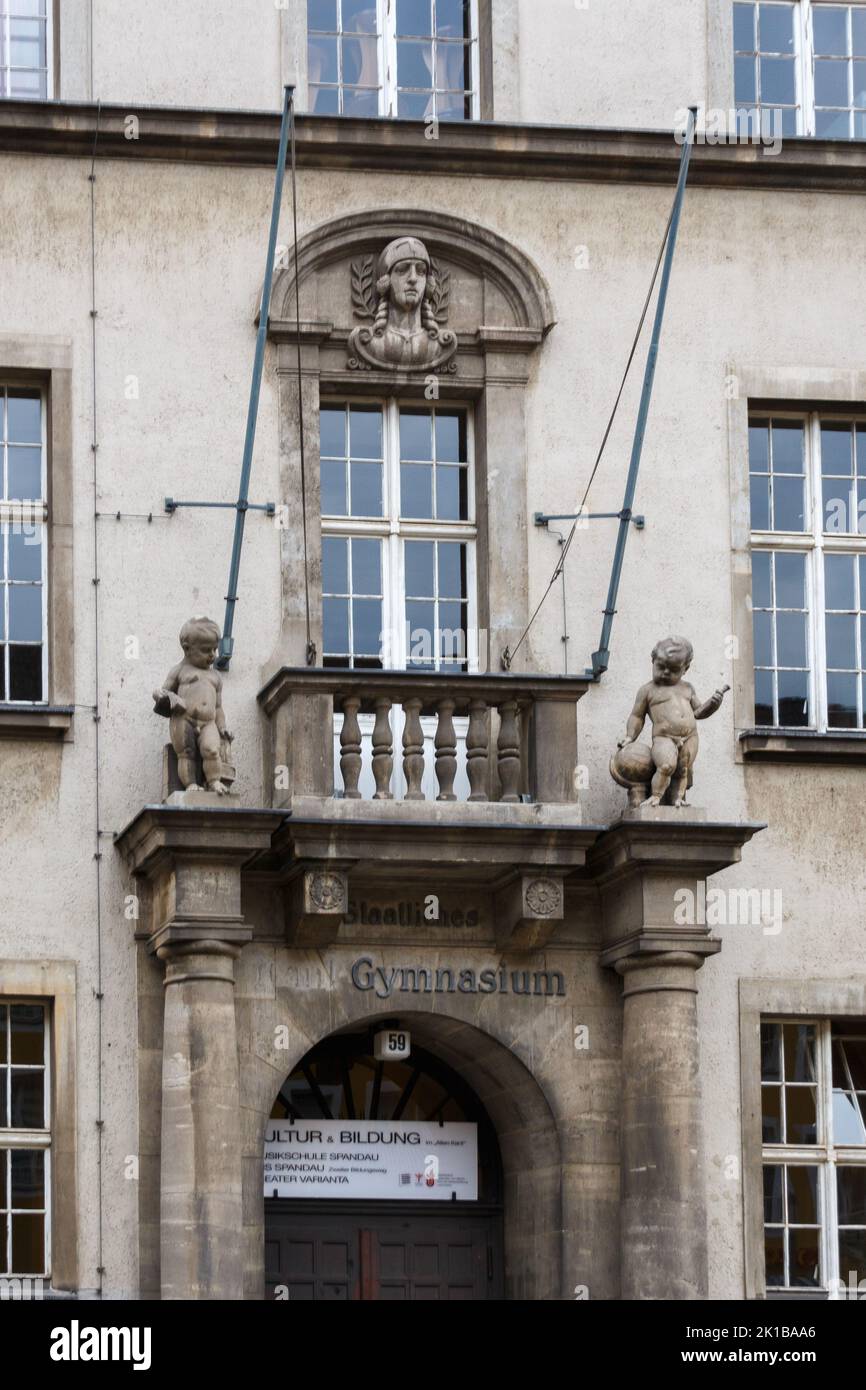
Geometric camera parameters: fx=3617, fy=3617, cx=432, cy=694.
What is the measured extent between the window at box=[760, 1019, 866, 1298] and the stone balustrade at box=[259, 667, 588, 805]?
81.4 inches

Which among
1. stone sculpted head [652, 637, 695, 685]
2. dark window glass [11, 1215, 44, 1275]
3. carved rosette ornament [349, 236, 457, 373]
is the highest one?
carved rosette ornament [349, 236, 457, 373]

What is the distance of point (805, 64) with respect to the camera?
2161 centimetres

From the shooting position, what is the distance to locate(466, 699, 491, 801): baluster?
19469mm

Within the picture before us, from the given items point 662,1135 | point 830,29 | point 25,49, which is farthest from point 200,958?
point 830,29

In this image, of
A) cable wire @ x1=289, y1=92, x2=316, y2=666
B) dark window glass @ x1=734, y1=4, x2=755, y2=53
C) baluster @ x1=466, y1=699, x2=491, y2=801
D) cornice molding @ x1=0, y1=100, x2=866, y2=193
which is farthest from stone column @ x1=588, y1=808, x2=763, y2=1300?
dark window glass @ x1=734, y1=4, x2=755, y2=53

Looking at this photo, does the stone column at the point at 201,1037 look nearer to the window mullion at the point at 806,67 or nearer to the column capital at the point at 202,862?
the column capital at the point at 202,862

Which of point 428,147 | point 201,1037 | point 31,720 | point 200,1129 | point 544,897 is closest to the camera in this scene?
point 200,1129

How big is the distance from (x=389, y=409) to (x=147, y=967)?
358cm

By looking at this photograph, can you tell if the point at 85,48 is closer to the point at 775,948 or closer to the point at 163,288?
the point at 163,288

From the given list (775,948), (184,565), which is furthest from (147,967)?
(775,948)

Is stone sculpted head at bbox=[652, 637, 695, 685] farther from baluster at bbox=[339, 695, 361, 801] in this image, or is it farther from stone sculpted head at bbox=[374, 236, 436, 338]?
stone sculpted head at bbox=[374, 236, 436, 338]

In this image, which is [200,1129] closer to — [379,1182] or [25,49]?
[379,1182]

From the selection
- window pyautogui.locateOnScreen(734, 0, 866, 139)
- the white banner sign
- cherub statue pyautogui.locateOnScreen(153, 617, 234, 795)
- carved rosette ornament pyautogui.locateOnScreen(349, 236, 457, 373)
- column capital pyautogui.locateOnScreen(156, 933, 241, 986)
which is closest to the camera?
column capital pyautogui.locateOnScreen(156, 933, 241, 986)

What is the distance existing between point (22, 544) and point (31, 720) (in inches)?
43.6
